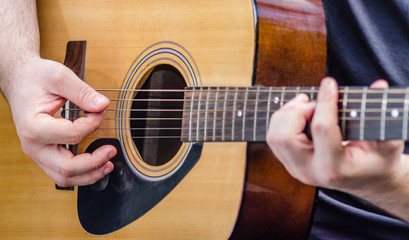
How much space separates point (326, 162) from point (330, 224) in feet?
1.56

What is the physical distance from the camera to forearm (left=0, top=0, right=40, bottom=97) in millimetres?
1186

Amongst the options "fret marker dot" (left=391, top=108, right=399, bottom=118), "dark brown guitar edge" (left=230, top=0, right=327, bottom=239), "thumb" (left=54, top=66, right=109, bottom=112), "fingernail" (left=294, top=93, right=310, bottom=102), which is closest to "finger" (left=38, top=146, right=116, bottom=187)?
"thumb" (left=54, top=66, right=109, bottom=112)

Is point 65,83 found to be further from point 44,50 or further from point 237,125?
point 237,125

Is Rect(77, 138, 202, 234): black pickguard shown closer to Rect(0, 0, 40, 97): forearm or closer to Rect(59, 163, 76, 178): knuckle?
Rect(59, 163, 76, 178): knuckle

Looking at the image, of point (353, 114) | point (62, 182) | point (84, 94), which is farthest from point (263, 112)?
point (62, 182)

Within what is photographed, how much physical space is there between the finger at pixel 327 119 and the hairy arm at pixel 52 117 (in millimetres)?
527

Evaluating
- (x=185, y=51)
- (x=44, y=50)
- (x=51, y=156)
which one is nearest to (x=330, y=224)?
(x=185, y=51)

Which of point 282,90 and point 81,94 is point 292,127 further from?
point 81,94

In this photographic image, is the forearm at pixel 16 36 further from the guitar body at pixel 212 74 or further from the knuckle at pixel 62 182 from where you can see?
the knuckle at pixel 62 182

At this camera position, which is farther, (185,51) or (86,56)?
(86,56)

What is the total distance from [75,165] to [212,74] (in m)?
0.42

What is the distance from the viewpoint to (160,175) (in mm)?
1031

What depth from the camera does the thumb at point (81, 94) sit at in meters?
1.00

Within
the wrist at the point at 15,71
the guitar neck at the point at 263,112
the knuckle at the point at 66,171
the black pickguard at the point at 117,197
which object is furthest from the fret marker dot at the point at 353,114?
the wrist at the point at 15,71
